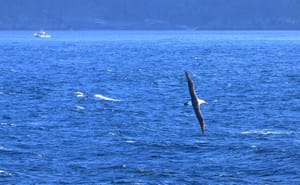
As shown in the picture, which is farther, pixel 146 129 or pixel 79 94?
pixel 79 94

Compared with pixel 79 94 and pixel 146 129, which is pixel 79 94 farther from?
pixel 146 129

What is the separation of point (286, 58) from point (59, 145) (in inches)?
3356

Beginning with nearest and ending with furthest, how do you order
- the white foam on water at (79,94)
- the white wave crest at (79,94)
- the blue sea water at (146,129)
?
1. the blue sea water at (146,129)
2. the white foam on water at (79,94)
3. the white wave crest at (79,94)

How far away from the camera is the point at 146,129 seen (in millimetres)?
53031

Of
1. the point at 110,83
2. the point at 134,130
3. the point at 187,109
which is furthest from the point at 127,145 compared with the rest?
the point at 110,83

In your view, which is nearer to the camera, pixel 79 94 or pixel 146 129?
pixel 146 129

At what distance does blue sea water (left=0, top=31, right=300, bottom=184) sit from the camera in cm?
4078

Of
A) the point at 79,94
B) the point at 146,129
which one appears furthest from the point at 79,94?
the point at 146,129

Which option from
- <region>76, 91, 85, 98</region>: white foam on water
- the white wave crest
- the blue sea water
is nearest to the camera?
the blue sea water

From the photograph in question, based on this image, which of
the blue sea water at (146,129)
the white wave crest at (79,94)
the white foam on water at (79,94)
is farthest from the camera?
the white wave crest at (79,94)

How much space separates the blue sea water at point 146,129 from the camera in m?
40.8

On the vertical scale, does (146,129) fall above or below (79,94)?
below

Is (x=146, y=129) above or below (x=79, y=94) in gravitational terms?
below

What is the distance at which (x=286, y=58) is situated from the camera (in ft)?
424
